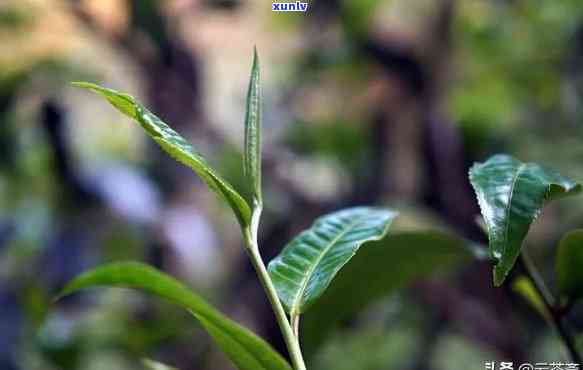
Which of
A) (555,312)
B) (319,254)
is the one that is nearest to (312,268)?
(319,254)

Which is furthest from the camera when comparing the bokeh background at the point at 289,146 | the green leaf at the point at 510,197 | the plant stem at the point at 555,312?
the bokeh background at the point at 289,146

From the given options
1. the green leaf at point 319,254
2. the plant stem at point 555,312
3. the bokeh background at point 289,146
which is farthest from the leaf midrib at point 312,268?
the bokeh background at point 289,146

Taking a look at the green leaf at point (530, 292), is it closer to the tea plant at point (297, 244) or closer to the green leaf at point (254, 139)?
the tea plant at point (297, 244)

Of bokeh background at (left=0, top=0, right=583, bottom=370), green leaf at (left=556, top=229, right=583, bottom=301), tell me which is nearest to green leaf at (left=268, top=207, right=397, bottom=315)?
green leaf at (left=556, top=229, right=583, bottom=301)

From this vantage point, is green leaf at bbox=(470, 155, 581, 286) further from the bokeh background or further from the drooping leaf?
the bokeh background

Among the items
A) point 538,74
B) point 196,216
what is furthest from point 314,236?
point 538,74

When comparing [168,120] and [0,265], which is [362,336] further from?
[0,265]

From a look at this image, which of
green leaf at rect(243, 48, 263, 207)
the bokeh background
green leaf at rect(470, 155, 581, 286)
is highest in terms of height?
green leaf at rect(243, 48, 263, 207)
